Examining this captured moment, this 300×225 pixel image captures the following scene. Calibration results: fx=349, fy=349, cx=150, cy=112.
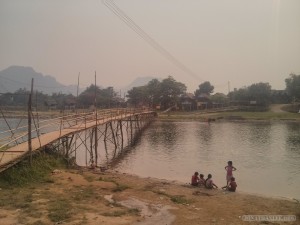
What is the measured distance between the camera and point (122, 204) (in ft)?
40.2

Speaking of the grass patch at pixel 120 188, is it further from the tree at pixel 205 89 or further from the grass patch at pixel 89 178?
the tree at pixel 205 89

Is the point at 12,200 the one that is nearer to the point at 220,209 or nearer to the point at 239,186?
the point at 220,209

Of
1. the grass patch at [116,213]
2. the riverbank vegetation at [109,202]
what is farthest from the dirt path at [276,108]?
the grass patch at [116,213]

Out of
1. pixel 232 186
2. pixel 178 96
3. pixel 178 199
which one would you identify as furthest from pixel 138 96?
pixel 178 199

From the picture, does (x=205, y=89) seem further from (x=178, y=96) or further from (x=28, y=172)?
(x=28, y=172)

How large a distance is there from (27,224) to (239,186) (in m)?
12.5

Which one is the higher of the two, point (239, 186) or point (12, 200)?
point (12, 200)

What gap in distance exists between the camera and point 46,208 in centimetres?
1100

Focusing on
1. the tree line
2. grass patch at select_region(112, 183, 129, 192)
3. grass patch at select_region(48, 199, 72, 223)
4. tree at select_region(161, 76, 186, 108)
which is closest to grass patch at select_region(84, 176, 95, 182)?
grass patch at select_region(112, 183, 129, 192)

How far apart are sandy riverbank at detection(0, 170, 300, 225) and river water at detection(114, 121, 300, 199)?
4.39m

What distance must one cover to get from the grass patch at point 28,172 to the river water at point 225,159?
678cm

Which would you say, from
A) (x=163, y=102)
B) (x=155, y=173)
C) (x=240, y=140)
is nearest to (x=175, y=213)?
(x=155, y=173)

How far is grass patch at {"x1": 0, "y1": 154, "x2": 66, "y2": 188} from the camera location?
524 inches

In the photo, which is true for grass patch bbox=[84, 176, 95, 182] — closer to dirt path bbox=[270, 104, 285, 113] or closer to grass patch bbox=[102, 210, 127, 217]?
grass patch bbox=[102, 210, 127, 217]
